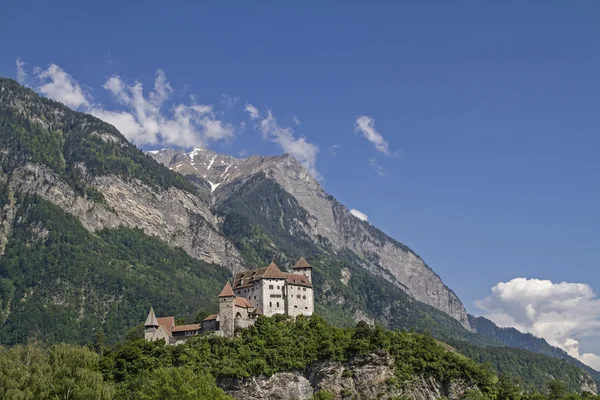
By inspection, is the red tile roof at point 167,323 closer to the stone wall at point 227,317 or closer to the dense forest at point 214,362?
the dense forest at point 214,362

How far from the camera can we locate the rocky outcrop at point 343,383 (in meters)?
123

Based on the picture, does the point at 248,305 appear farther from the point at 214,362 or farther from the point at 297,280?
the point at 214,362

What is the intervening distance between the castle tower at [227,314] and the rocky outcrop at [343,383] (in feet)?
31.4

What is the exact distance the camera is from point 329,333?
132 m

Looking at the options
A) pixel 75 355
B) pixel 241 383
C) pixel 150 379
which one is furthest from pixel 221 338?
pixel 75 355

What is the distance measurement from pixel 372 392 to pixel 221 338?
29226mm

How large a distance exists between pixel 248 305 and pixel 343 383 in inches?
939

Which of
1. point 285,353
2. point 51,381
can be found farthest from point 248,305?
point 51,381

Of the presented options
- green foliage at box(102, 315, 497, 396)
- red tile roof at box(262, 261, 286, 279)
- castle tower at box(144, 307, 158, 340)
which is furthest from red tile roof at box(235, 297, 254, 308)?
castle tower at box(144, 307, 158, 340)

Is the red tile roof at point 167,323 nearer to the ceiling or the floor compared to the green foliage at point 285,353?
nearer to the ceiling

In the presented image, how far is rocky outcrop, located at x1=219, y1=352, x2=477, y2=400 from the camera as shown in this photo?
4840 inches

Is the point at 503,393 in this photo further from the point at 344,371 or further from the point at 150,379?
the point at 150,379

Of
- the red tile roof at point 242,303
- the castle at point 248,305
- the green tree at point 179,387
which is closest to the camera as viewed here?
the green tree at point 179,387

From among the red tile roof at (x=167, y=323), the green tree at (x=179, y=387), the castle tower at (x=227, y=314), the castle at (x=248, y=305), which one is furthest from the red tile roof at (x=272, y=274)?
the green tree at (x=179, y=387)
